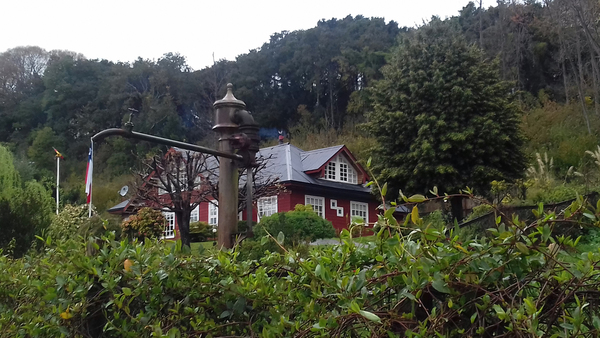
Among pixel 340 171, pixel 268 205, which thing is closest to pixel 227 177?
pixel 268 205

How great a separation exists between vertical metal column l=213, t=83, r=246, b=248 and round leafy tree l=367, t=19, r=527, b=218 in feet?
43.8

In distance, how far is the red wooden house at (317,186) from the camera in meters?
25.6

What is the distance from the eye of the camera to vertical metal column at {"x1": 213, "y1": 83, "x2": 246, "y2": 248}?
5410 millimetres

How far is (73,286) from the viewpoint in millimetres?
2344

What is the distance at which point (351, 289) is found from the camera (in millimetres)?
1763

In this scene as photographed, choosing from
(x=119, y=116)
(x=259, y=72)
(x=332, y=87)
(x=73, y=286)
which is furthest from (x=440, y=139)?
(x=119, y=116)

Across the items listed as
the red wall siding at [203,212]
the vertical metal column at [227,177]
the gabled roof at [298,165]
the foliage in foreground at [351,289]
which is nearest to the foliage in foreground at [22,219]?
the vertical metal column at [227,177]

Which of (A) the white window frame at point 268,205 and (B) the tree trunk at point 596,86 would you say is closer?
(A) the white window frame at point 268,205

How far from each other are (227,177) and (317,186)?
2039 centimetres

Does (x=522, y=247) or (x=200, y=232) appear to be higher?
(x=522, y=247)

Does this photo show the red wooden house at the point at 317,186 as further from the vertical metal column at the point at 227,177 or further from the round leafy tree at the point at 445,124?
the vertical metal column at the point at 227,177

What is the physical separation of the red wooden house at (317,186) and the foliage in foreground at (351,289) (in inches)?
870

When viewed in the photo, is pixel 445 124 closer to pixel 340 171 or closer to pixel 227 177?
pixel 340 171

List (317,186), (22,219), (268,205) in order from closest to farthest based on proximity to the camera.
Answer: (22,219), (317,186), (268,205)
